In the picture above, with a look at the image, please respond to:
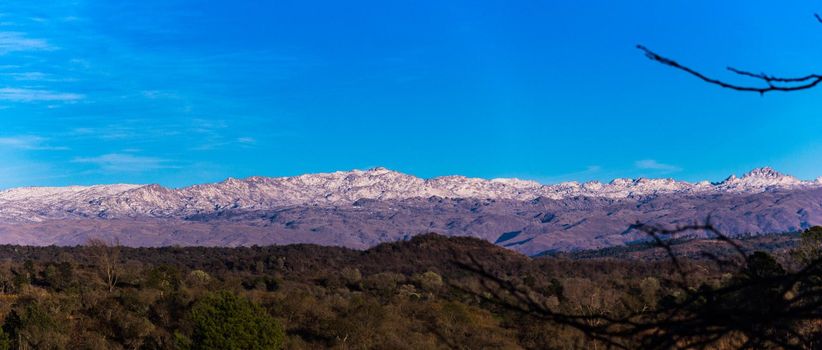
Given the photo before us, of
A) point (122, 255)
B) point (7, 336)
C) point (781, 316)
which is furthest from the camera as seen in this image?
point (122, 255)

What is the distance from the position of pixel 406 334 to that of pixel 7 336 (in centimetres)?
2743

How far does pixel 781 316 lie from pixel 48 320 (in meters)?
60.4

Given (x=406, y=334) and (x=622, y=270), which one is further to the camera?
(x=622, y=270)

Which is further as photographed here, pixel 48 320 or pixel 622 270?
pixel 622 270

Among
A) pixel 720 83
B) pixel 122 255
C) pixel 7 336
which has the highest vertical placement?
pixel 122 255

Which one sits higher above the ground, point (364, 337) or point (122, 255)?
point (122, 255)

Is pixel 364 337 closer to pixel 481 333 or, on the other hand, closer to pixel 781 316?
pixel 481 333

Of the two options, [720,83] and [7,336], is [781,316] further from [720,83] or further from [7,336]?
[7,336]

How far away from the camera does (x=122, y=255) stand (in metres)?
194

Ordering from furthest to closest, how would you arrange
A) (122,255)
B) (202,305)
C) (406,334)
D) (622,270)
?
(122,255) → (622,270) → (406,334) → (202,305)

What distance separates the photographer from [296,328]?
2665 inches

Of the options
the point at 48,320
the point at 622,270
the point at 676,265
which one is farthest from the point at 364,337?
the point at 622,270

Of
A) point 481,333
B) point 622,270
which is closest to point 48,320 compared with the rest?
point 481,333

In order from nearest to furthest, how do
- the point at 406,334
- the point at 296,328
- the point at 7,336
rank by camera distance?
the point at 7,336 < the point at 406,334 < the point at 296,328
